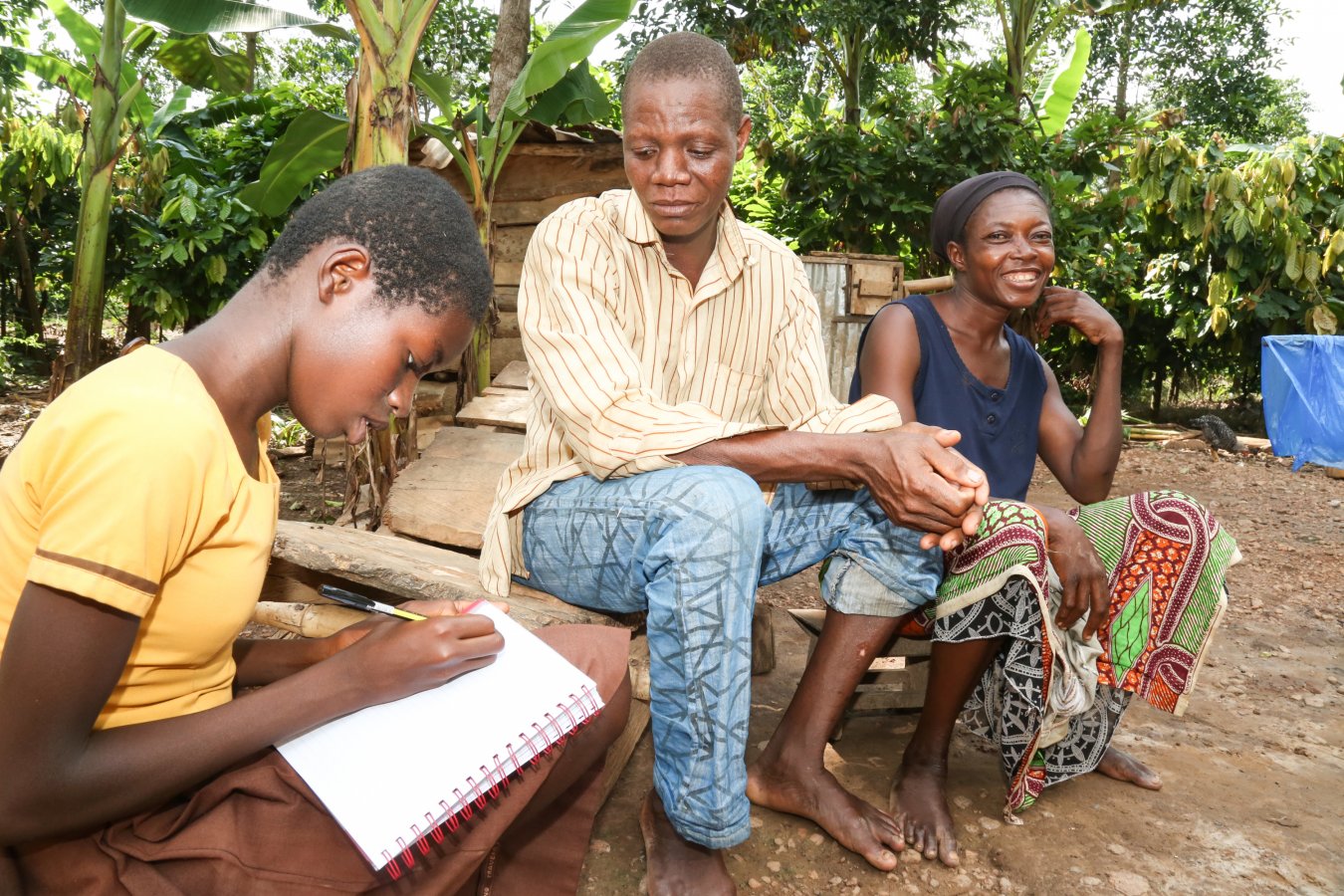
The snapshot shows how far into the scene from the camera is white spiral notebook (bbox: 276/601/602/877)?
1161mm

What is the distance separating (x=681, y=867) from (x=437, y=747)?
0.74 metres

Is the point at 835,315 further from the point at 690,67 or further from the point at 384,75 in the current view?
the point at 690,67

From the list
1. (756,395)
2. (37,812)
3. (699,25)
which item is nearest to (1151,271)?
(699,25)

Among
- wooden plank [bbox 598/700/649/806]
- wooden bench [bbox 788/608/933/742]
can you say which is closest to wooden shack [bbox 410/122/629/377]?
wooden bench [bbox 788/608/933/742]

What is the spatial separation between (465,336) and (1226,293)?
8129 millimetres

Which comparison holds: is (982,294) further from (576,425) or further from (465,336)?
(465,336)

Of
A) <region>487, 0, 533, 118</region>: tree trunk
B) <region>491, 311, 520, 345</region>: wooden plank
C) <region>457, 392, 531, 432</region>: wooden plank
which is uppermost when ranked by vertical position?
<region>487, 0, 533, 118</region>: tree trunk

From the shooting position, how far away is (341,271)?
1.23 metres

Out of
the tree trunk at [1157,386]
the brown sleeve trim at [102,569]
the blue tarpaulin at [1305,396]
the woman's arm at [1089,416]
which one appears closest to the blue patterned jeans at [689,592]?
the brown sleeve trim at [102,569]

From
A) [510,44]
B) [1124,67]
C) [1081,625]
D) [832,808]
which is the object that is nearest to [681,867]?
[832,808]

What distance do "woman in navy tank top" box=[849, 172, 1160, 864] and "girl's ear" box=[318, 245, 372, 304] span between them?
151 cm

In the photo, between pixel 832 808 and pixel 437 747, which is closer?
pixel 437 747

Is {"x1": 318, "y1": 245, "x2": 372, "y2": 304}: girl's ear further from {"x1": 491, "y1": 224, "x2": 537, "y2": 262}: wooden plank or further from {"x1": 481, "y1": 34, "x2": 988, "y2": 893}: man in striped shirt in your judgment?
{"x1": 491, "y1": 224, "x2": 537, "y2": 262}: wooden plank

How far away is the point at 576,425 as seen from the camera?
189 centimetres
